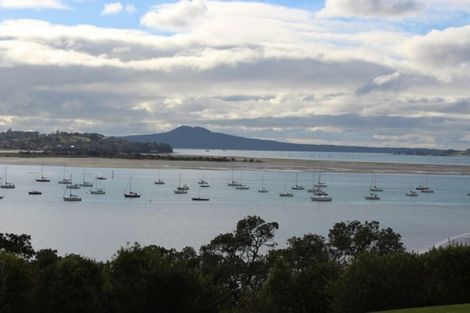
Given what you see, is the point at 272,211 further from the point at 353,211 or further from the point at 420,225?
the point at 420,225

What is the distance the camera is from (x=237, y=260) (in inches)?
1592

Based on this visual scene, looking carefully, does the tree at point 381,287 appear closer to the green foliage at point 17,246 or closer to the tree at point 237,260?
the tree at point 237,260

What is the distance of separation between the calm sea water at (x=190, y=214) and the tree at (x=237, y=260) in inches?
667

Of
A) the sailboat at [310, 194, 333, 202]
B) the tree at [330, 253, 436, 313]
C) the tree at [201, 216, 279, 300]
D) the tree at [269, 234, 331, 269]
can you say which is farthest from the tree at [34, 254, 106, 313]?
the sailboat at [310, 194, 333, 202]

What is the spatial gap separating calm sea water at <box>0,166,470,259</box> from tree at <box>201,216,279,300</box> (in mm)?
16943

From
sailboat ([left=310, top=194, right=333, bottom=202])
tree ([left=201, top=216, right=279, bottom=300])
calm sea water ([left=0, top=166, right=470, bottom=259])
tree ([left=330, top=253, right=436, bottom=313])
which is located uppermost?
tree ([left=330, top=253, right=436, bottom=313])

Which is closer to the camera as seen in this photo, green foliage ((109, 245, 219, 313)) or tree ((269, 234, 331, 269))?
Result: green foliage ((109, 245, 219, 313))

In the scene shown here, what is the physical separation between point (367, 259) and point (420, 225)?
63513 millimetres

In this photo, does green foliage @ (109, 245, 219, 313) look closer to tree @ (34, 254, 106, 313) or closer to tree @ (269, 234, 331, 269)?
tree @ (34, 254, 106, 313)

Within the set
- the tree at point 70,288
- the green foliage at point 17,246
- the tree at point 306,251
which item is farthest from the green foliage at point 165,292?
the green foliage at point 17,246

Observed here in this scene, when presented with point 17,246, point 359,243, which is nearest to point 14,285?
point 17,246

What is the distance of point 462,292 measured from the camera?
24.6 meters

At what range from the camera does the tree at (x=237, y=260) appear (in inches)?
1491

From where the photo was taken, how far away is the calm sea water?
69.4m
